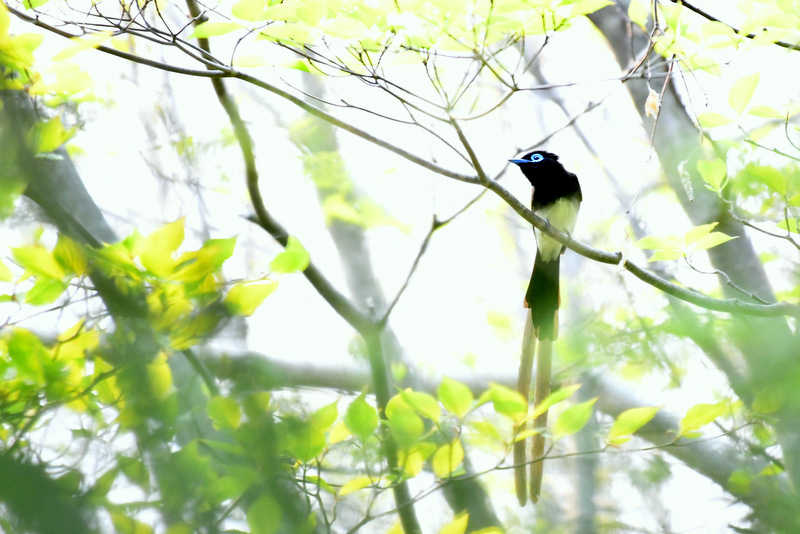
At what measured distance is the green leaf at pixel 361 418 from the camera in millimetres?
994

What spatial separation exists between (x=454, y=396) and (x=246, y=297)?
487mm

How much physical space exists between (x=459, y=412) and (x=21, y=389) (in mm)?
712

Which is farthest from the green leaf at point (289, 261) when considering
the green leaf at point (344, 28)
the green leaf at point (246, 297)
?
the green leaf at point (344, 28)

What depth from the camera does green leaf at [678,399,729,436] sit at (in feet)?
3.91

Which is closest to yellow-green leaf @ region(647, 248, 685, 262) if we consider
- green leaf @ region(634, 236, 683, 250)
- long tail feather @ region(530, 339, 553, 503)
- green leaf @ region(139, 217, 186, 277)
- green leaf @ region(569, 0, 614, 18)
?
green leaf @ region(634, 236, 683, 250)

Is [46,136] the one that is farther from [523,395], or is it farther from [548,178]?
[548,178]

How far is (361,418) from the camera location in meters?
1.00

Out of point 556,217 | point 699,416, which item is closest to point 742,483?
point 699,416

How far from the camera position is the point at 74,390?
1.82ft

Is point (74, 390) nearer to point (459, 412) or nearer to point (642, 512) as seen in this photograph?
point (459, 412)

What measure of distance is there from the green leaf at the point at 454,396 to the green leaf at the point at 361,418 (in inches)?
5.7

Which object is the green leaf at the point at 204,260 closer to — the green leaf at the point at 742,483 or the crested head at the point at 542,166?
the green leaf at the point at 742,483

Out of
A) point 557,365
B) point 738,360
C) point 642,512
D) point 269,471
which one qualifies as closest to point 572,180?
point 557,365

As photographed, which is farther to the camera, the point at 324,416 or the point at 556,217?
the point at 556,217
